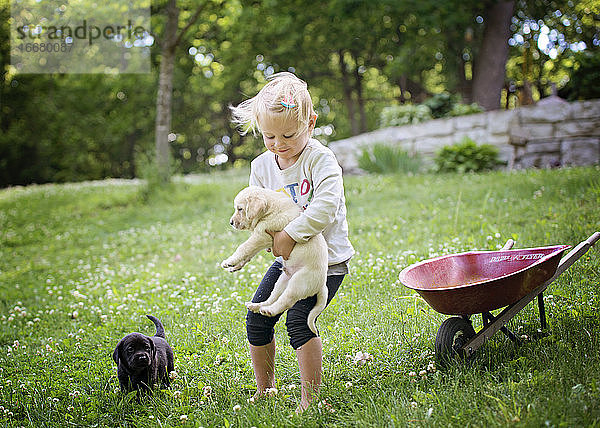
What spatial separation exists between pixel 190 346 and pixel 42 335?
187 cm

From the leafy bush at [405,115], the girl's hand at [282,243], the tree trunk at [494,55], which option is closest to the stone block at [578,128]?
the leafy bush at [405,115]

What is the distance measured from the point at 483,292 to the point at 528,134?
10.2 meters

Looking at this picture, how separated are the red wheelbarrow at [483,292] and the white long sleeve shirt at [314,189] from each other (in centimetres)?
59

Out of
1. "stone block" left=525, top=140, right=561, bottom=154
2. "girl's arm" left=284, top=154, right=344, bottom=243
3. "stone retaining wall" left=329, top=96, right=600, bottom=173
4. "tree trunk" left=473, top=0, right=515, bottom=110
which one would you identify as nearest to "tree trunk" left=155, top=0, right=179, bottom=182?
"stone retaining wall" left=329, top=96, right=600, bottom=173

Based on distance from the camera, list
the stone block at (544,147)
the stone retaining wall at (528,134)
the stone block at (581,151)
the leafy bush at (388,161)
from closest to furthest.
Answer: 1. the stone block at (581,151)
2. the stone retaining wall at (528,134)
3. the stone block at (544,147)
4. the leafy bush at (388,161)

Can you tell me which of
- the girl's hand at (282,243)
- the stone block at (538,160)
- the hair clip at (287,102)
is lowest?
the girl's hand at (282,243)

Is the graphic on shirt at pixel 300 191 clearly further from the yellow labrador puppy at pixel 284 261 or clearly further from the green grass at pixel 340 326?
the green grass at pixel 340 326

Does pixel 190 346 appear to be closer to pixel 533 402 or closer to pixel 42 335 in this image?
pixel 42 335

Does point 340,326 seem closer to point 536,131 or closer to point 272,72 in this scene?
point 536,131

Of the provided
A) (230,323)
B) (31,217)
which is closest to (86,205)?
(31,217)

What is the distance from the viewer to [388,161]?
12.9m

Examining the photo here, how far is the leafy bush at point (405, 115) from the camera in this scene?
1427cm

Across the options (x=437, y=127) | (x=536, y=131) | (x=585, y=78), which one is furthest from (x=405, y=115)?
(x=585, y=78)

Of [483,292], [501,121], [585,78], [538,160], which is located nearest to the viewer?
[483,292]
